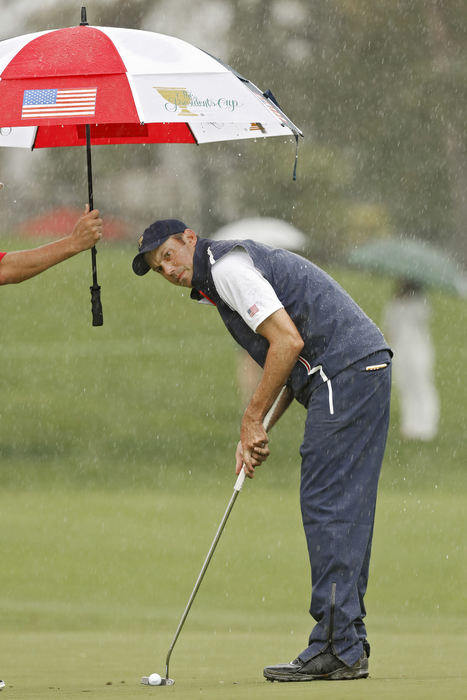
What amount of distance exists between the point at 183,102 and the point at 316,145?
1969cm

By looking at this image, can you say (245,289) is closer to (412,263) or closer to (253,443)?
(253,443)

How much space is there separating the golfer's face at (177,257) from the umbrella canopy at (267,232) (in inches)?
538

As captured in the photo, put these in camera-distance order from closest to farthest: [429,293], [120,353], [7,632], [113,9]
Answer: [7,632], [120,353], [429,293], [113,9]

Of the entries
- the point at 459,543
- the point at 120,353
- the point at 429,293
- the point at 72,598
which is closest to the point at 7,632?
the point at 72,598

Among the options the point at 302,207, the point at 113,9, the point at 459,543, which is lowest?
the point at 459,543

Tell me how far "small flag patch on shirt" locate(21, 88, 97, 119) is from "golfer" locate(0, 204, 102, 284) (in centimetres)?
37

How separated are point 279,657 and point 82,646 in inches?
31.7

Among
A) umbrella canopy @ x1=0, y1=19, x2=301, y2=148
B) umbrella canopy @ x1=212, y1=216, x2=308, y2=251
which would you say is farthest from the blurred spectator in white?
umbrella canopy @ x1=0, y1=19, x2=301, y2=148

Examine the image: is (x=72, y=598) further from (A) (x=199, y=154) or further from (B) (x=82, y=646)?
(A) (x=199, y=154)

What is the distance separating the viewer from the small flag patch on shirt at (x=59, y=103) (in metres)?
4.47

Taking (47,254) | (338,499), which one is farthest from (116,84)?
(338,499)

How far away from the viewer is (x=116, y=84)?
4570mm

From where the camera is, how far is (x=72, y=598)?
7.39 m

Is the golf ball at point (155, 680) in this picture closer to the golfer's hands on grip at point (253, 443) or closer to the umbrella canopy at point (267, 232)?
the golfer's hands on grip at point (253, 443)
